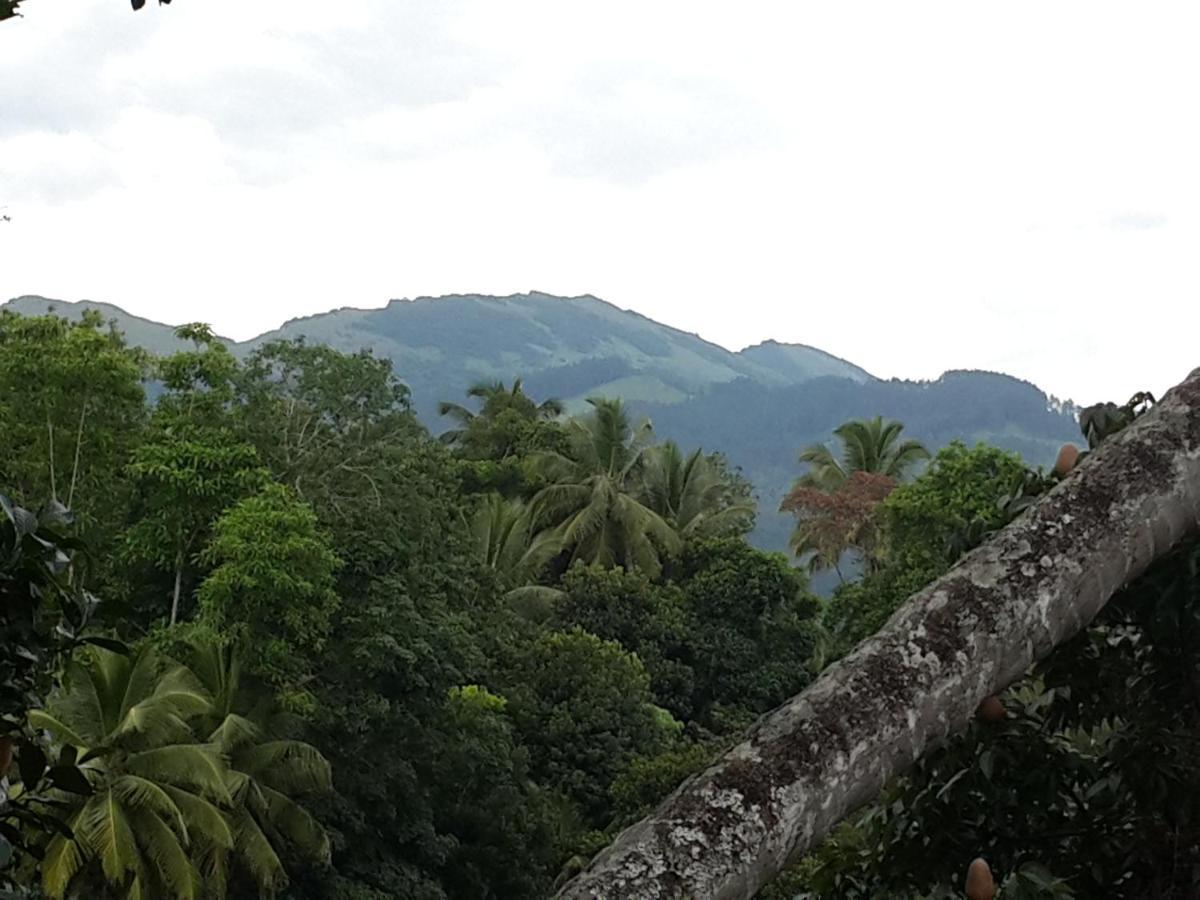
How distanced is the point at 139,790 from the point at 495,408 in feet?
83.2

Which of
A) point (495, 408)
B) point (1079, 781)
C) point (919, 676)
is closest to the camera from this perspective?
point (919, 676)

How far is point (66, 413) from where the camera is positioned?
55.9ft

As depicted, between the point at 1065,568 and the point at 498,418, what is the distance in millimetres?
34814

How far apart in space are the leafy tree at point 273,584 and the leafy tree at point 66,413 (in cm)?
209

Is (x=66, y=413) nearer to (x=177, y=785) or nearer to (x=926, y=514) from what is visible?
(x=177, y=785)

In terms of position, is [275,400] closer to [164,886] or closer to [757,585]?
[164,886]

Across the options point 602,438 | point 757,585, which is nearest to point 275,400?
point 757,585

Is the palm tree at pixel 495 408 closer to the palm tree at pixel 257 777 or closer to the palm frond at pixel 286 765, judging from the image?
the palm tree at pixel 257 777

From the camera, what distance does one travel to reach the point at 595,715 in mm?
22078

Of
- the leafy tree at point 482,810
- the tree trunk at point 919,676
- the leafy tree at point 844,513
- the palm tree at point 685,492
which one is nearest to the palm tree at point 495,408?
the palm tree at point 685,492

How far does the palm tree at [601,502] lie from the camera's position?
31.6 meters

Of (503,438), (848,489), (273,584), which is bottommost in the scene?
(273,584)

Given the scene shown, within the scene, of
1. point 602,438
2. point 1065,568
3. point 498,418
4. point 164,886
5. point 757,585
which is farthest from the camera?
point 498,418

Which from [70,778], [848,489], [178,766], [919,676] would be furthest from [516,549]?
[919,676]
